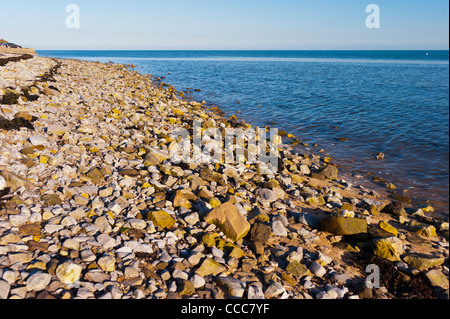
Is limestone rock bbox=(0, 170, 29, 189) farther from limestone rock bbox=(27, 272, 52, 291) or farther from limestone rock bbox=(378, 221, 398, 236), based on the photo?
limestone rock bbox=(378, 221, 398, 236)

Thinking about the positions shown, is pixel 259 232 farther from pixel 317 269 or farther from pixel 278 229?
pixel 317 269

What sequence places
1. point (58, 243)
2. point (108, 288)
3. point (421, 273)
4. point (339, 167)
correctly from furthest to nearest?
point (339, 167) → point (421, 273) → point (58, 243) → point (108, 288)

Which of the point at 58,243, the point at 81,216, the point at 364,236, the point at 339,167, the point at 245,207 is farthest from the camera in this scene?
the point at 339,167

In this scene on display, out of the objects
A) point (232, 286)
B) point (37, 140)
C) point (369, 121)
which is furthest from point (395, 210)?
point (369, 121)

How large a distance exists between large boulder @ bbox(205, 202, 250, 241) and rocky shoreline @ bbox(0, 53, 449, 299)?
0.08 ft

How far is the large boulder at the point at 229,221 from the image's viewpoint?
5.59 meters

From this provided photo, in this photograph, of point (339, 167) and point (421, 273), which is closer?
point (421, 273)

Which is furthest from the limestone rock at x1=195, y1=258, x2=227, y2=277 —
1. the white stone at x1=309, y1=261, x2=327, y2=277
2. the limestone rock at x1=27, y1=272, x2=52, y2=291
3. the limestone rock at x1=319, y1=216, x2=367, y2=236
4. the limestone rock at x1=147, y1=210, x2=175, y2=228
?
the limestone rock at x1=319, y1=216, x2=367, y2=236

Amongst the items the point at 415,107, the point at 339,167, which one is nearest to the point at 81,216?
the point at 339,167

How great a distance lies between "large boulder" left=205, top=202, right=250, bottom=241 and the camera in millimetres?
5594

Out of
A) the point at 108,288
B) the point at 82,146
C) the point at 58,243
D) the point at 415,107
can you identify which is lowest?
the point at 108,288

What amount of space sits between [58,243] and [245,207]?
4.01 metres

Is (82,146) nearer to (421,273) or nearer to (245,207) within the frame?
(245,207)

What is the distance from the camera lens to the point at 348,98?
981 inches
